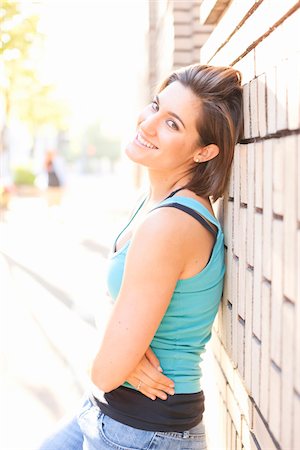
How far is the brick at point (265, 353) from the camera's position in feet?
5.87

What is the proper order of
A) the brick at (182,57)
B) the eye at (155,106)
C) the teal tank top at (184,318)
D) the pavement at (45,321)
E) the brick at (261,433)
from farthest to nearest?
the brick at (182,57), the pavement at (45,321), the eye at (155,106), the teal tank top at (184,318), the brick at (261,433)

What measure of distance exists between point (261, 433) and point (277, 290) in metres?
0.52

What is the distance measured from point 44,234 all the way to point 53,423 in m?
9.61

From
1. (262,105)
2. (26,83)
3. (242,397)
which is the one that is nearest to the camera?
(262,105)

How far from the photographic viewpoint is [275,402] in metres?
1.70

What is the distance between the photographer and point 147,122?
7.98 ft

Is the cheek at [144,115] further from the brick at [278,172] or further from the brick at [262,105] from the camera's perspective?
the brick at [278,172]

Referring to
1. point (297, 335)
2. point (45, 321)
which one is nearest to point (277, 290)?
point (297, 335)

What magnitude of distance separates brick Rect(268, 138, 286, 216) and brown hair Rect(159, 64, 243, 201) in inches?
24.4

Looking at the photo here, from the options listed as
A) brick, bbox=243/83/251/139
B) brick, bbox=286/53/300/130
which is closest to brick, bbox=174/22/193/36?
brick, bbox=243/83/251/139

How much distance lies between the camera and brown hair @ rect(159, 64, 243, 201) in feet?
7.66

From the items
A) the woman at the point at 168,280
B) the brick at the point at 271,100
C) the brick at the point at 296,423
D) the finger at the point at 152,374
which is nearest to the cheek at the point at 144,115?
the woman at the point at 168,280

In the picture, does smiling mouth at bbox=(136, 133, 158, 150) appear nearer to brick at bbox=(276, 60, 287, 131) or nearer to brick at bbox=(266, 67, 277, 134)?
brick at bbox=(266, 67, 277, 134)

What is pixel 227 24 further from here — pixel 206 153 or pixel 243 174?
pixel 243 174
